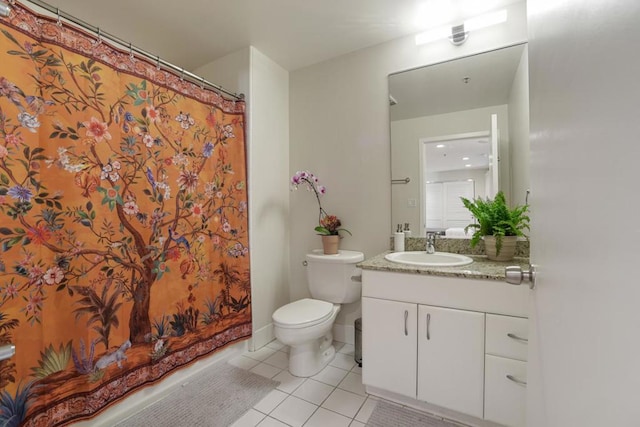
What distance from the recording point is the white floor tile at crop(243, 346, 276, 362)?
2068 mm

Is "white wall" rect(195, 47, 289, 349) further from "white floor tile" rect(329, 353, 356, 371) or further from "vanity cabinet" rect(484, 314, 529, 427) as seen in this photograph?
"vanity cabinet" rect(484, 314, 529, 427)

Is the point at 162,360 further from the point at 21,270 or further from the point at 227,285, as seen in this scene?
the point at 21,270

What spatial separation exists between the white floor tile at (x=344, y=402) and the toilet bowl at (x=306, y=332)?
10.1 inches

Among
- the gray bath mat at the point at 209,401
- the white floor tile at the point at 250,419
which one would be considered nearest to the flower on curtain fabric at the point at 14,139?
the gray bath mat at the point at 209,401

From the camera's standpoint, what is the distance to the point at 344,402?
1.56m

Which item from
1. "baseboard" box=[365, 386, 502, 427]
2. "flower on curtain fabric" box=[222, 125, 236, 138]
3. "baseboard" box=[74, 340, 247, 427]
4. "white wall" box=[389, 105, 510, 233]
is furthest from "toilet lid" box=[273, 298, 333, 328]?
"flower on curtain fabric" box=[222, 125, 236, 138]

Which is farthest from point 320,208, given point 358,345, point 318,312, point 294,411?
point 294,411

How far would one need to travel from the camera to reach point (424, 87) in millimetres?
1993

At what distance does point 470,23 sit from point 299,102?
4.53 ft

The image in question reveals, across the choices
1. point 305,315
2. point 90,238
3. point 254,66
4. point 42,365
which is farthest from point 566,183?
point 254,66

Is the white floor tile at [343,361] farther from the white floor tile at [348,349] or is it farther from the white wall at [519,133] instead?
the white wall at [519,133]

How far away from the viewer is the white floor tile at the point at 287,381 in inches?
66.4

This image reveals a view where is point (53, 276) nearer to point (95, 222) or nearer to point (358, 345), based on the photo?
point (95, 222)

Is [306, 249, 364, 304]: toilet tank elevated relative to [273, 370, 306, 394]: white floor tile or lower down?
elevated
